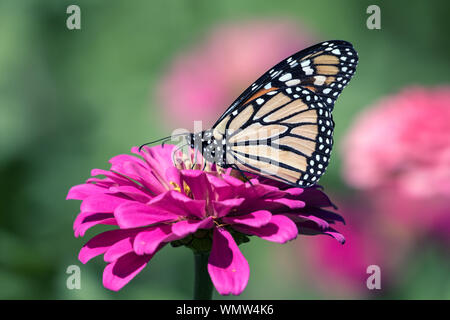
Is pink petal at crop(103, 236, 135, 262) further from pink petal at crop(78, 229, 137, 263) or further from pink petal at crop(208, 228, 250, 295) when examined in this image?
pink petal at crop(208, 228, 250, 295)

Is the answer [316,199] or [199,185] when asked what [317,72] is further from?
[199,185]

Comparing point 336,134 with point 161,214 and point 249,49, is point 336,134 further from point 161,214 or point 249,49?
point 161,214

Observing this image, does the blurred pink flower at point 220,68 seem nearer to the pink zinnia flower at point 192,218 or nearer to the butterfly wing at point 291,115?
the butterfly wing at point 291,115

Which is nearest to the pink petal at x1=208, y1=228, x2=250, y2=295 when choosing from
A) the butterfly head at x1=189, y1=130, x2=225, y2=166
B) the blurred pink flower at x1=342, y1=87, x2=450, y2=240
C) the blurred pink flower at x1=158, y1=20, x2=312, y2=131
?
the butterfly head at x1=189, y1=130, x2=225, y2=166

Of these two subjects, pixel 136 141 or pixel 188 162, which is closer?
pixel 188 162
